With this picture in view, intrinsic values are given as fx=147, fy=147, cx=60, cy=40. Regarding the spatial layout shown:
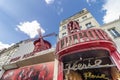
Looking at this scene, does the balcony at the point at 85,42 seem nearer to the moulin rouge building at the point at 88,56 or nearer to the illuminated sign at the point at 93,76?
the moulin rouge building at the point at 88,56

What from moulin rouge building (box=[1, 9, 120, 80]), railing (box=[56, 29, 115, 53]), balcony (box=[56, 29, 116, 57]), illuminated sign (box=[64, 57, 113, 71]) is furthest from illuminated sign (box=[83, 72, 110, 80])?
railing (box=[56, 29, 115, 53])

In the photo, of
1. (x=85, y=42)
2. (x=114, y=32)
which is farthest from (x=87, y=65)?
(x=114, y=32)

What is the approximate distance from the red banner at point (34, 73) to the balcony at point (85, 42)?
264 centimetres

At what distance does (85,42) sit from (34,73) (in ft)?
20.3

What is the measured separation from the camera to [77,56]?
405 inches

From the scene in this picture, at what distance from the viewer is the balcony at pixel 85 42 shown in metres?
9.30

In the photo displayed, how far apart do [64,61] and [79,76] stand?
1559mm

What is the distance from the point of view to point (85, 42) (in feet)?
31.3

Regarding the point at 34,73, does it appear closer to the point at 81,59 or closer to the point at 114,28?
the point at 81,59

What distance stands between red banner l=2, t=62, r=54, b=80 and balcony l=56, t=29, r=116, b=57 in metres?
2.64

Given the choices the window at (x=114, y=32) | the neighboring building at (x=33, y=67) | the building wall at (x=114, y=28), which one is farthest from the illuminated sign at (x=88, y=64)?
the window at (x=114, y=32)

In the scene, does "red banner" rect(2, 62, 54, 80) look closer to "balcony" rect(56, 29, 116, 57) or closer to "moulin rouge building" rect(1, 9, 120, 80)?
"moulin rouge building" rect(1, 9, 120, 80)

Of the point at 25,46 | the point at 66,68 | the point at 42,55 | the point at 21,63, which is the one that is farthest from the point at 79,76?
the point at 25,46

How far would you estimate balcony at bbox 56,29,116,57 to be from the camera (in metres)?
9.30
